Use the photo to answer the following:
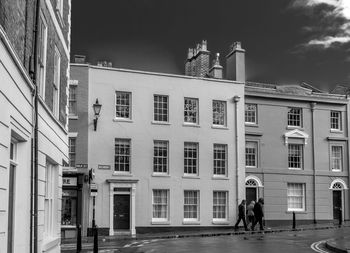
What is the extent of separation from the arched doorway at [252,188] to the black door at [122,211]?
8.50 metres

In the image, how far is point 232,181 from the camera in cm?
3522

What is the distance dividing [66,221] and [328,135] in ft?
62.4

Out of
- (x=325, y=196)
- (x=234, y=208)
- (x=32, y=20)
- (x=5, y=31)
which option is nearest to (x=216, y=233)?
(x=234, y=208)

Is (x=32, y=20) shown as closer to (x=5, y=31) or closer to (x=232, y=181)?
(x=5, y=31)

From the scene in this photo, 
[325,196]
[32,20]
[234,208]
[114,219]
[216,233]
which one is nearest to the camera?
[32,20]

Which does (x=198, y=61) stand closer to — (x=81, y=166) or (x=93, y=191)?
(x=81, y=166)

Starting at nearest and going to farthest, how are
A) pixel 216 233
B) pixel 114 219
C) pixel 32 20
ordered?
pixel 32 20, pixel 216 233, pixel 114 219

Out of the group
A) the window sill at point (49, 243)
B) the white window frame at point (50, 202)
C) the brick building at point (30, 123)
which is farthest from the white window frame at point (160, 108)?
the window sill at point (49, 243)

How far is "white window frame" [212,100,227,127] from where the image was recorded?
35688 mm

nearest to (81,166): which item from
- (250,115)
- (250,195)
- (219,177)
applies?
(219,177)

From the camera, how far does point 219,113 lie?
117 ft

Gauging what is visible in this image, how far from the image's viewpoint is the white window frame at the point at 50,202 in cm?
1241

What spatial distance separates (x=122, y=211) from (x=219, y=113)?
8902 mm

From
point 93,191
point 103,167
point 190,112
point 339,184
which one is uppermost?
point 190,112
